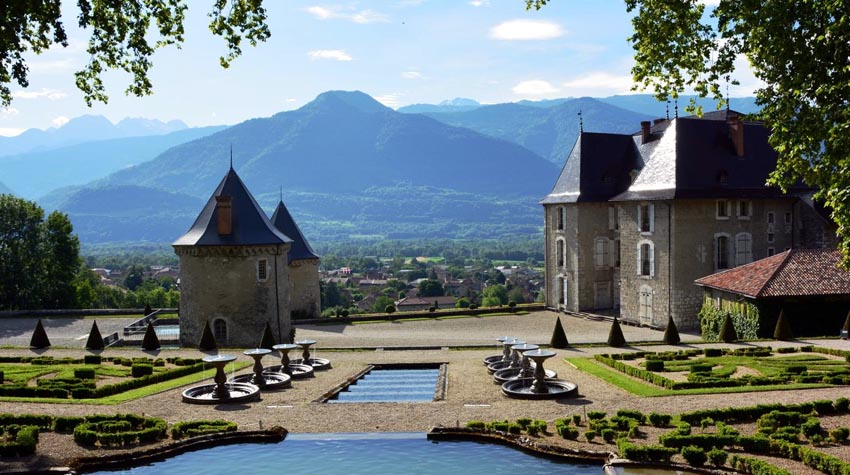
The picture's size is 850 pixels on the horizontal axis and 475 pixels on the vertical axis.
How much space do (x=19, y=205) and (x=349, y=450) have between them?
4879 centimetres

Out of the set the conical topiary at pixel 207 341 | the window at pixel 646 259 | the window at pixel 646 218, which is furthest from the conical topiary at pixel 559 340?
the conical topiary at pixel 207 341

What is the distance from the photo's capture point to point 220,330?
116ft

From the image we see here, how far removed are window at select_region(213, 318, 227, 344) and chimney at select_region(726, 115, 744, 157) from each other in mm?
28453

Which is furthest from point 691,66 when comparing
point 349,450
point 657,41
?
point 349,450

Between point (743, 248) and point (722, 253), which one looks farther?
point (743, 248)

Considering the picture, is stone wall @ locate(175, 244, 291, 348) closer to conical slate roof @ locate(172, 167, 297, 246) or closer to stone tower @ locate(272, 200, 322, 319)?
conical slate roof @ locate(172, 167, 297, 246)

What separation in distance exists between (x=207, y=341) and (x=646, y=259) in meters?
23.5

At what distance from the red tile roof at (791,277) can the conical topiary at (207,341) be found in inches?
900

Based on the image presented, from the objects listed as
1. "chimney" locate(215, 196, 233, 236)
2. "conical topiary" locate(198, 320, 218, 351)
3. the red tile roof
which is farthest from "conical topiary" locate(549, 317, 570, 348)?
"chimney" locate(215, 196, 233, 236)

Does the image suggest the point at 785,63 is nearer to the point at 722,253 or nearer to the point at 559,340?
the point at 559,340

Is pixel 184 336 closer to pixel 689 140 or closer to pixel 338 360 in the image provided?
pixel 338 360

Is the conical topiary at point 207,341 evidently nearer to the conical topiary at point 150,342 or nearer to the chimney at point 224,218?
the conical topiary at point 150,342

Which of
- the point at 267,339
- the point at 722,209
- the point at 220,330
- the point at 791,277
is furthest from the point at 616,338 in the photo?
the point at 220,330

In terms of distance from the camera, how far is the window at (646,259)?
40938 mm
